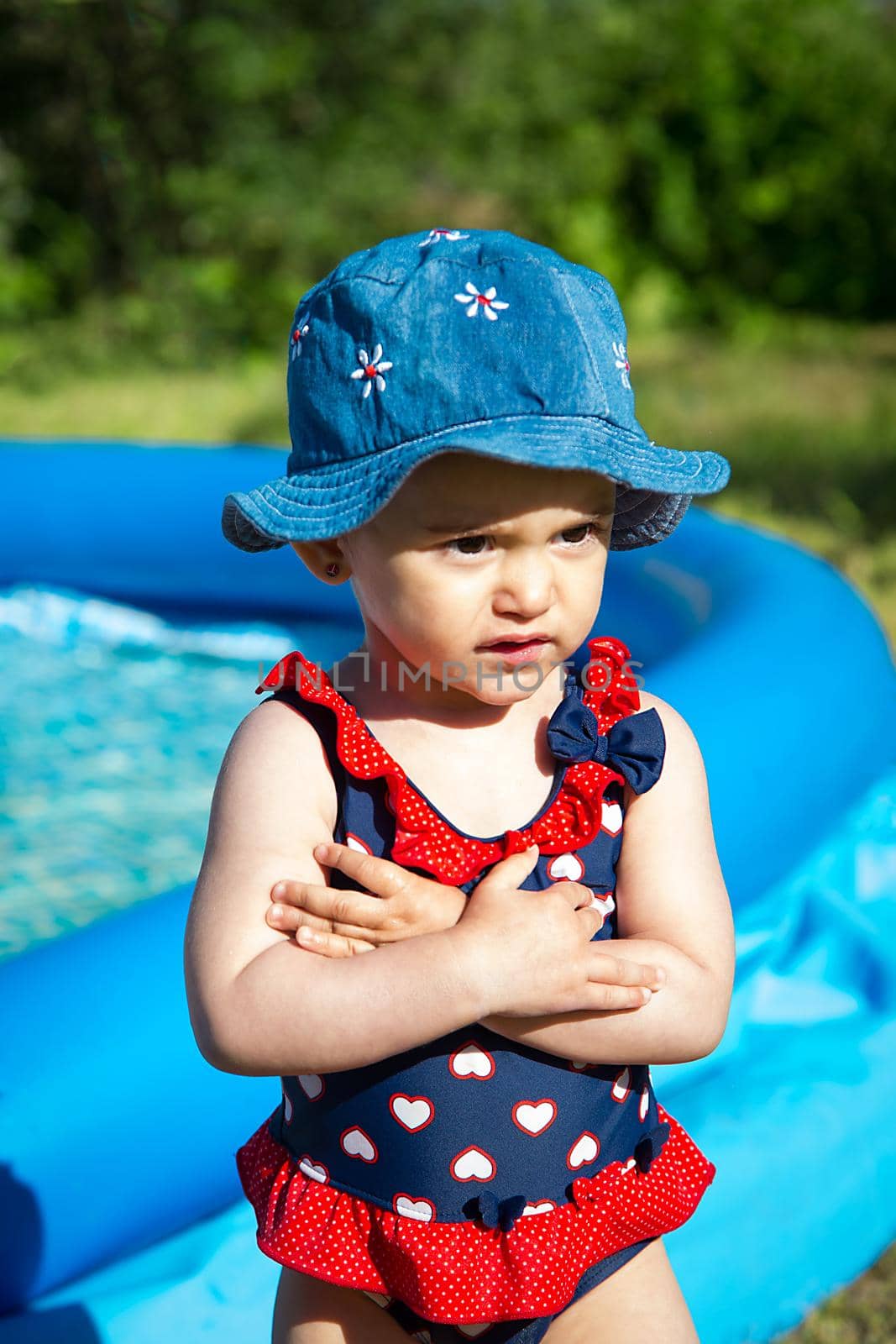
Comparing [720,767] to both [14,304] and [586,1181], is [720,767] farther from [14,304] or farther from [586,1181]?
[14,304]

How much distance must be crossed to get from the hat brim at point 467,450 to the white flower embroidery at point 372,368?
0.06 metres

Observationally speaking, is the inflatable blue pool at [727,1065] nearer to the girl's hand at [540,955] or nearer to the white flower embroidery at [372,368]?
the girl's hand at [540,955]

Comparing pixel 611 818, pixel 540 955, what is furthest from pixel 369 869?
pixel 611 818

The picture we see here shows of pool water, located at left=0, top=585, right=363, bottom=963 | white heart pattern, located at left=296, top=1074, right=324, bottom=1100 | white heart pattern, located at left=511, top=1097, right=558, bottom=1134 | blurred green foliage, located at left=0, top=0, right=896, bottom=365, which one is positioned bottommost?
white heart pattern, located at left=511, top=1097, right=558, bottom=1134

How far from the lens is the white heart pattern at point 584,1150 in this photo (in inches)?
58.8

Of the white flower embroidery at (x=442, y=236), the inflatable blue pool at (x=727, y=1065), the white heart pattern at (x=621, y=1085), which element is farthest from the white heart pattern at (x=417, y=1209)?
the white flower embroidery at (x=442, y=236)

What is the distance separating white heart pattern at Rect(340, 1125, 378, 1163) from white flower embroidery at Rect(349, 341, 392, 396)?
0.73m

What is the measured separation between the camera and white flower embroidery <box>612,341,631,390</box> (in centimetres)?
141

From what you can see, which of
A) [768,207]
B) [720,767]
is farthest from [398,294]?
[768,207]

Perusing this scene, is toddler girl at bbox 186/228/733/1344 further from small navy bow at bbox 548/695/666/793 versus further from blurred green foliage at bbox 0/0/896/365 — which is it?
blurred green foliage at bbox 0/0/896/365

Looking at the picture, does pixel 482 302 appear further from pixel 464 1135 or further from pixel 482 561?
pixel 464 1135

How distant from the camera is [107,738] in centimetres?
532

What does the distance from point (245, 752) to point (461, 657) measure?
0.79 feet

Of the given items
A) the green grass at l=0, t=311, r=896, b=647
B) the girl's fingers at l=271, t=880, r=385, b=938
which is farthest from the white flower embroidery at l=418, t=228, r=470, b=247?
the green grass at l=0, t=311, r=896, b=647
